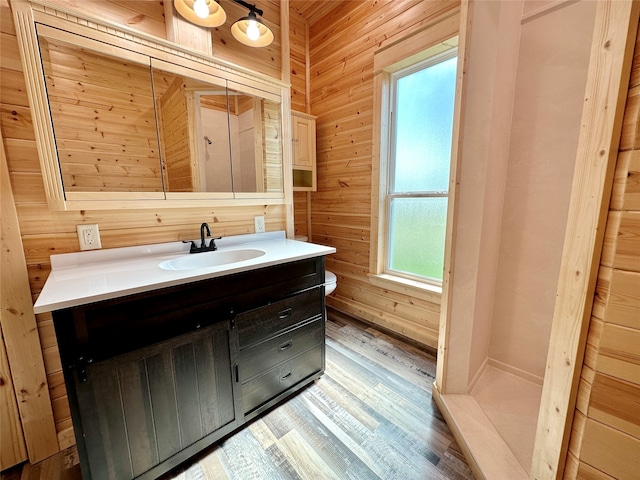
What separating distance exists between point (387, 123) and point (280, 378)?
207 centimetres

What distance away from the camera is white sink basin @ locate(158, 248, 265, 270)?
139 cm

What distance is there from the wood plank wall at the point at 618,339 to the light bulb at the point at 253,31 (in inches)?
71.6

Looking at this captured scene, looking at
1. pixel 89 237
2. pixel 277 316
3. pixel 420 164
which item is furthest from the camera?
pixel 420 164

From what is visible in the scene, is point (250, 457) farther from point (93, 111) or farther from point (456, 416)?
point (93, 111)

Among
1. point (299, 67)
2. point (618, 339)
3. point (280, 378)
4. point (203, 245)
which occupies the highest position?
point (299, 67)

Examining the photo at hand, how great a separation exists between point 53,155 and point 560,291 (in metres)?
2.04

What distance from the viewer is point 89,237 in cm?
126

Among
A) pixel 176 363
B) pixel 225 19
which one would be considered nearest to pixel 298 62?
pixel 225 19

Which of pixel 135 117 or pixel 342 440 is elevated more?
pixel 135 117

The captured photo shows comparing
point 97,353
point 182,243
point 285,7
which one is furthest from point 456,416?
point 285,7

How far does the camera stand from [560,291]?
79 cm

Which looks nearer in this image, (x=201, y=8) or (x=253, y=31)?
(x=201, y=8)

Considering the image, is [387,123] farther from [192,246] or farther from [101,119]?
[101,119]

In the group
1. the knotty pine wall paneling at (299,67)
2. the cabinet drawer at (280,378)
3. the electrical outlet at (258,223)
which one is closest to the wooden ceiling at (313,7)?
the knotty pine wall paneling at (299,67)
